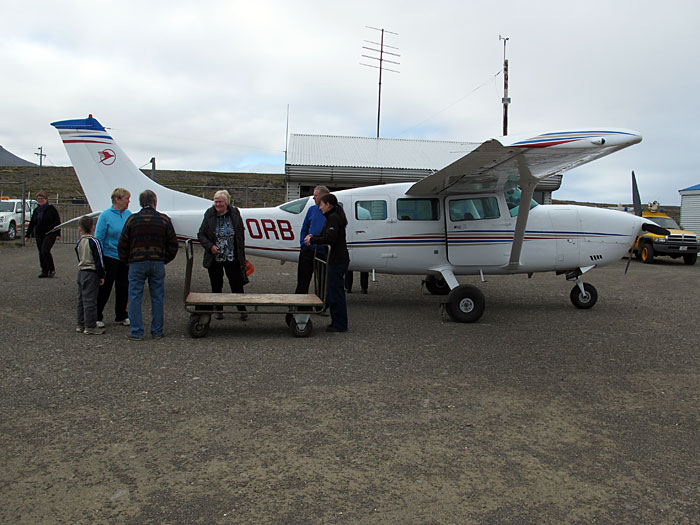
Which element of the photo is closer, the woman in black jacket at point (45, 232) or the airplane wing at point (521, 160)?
the airplane wing at point (521, 160)

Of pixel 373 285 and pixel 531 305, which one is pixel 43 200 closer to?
pixel 373 285

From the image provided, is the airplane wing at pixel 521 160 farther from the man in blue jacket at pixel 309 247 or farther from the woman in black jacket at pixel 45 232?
the woman in black jacket at pixel 45 232

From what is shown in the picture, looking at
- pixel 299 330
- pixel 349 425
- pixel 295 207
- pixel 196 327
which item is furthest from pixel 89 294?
pixel 349 425

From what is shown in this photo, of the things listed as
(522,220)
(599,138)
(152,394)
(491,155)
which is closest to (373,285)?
(522,220)

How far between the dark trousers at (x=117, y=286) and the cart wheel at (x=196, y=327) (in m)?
1.31

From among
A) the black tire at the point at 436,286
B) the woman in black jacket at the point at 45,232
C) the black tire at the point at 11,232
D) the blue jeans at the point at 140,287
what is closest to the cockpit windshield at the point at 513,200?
the black tire at the point at 436,286

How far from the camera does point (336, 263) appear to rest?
7.13m

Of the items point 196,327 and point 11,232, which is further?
point 11,232

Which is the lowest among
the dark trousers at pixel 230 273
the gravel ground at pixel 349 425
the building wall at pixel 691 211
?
the gravel ground at pixel 349 425

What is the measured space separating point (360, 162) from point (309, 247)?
1212 centimetres

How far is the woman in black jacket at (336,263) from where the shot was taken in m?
7.06

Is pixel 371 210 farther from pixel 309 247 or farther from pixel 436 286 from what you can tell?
pixel 436 286

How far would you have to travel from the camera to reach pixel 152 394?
14.8 feet

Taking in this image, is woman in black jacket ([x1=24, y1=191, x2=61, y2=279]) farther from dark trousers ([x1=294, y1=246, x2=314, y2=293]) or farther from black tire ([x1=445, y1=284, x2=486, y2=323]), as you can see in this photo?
Result: black tire ([x1=445, y1=284, x2=486, y2=323])
